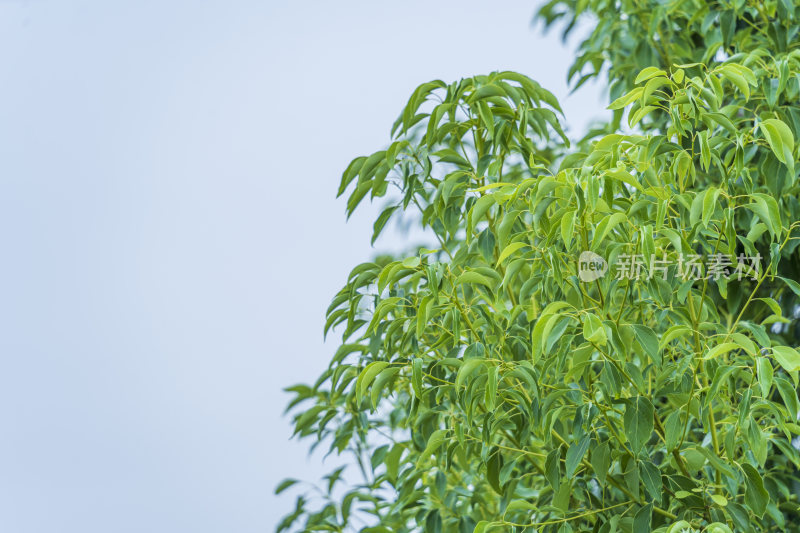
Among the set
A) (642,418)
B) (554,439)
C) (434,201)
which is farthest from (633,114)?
(554,439)

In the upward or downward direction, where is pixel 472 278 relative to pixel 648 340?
upward

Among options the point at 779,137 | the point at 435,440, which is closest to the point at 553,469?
the point at 435,440

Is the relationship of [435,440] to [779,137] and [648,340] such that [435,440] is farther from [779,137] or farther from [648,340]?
[779,137]

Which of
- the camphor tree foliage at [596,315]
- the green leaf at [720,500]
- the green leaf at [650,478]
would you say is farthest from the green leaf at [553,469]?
the green leaf at [720,500]

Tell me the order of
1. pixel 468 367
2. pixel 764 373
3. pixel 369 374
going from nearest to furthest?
1. pixel 764 373
2. pixel 468 367
3. pixel 369 374

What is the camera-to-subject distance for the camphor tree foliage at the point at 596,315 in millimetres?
1298

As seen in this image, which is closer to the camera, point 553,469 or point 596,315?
point 596,315

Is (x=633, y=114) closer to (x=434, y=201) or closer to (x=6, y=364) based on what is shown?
(x=434, y=201)

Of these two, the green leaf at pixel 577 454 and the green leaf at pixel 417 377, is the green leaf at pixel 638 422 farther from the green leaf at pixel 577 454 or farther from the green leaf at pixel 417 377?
the green leaf at pixel 417 377

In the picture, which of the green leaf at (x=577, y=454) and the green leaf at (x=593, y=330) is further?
the green leaf at (x=577, y=454)

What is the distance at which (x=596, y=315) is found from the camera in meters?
1.33

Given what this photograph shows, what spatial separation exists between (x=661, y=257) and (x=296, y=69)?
9.10 feet

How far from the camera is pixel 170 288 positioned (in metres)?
3.71

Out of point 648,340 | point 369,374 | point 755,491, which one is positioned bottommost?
point 755,491
